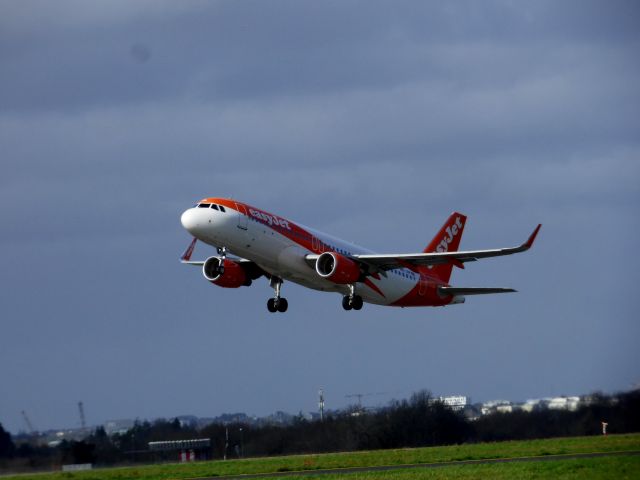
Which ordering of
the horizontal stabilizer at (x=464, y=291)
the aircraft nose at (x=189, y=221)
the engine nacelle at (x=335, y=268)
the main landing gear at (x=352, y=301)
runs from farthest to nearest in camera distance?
the horizontal stabilizer at (x=464, y=291) < the main landing gear at (x=352, y=301) < the engine nacelle at (x=335, y=268) < the aircraft nose at (x=189, y=221)

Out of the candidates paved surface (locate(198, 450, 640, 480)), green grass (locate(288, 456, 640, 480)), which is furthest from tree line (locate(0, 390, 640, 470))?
green grass (locate(288, 456, 640, 480))

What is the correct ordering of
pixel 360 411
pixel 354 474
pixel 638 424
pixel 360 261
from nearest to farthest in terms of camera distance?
pixel 354 474 → pixel 638 424 → pixel 360 261 → pixel 360 411

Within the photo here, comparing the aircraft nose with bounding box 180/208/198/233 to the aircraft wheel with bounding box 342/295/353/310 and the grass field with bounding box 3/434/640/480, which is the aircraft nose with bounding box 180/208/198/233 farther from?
the grass field with bounding box 3/434/640/480

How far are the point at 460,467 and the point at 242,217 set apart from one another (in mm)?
19337

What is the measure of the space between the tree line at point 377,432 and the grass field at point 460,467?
23.7 ft

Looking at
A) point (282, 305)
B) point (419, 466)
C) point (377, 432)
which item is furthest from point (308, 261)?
point (419, 466)

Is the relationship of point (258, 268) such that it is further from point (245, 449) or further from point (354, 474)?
point (354, 474)

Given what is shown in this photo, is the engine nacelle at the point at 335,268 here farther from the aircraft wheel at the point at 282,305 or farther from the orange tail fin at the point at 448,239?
the orange tail fin at the point at 448,239

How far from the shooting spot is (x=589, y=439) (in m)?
58.4

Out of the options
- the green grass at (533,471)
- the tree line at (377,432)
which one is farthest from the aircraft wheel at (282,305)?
the green grass at (533,471)

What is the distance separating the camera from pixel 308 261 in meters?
63.6

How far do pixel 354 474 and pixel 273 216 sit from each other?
20.0 metres

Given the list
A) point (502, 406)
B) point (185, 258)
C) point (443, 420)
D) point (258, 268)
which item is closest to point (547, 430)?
point (443, 420)

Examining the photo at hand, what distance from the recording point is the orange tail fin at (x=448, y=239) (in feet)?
250
